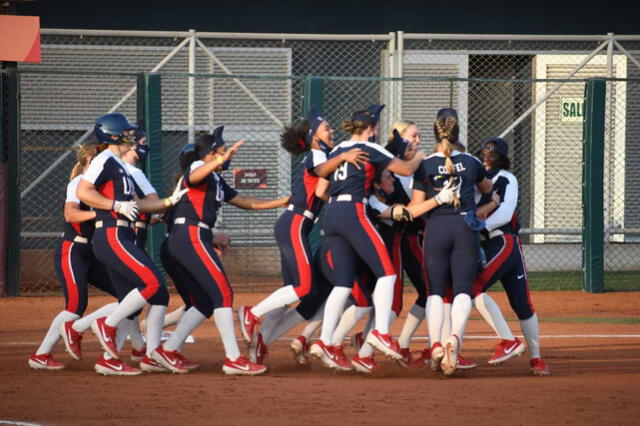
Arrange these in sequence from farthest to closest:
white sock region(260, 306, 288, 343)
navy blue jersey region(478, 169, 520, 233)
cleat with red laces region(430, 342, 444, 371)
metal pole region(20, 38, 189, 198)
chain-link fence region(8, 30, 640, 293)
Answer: chain-link fence region(8, 30, 640, 293) → metal pole region(20, 38, 189, 198) → white sock region(260, 306, 288, 343) → navy blue jersey region(478, 169, 520, 233) → cleat with red laces region(430, 342, 444, 371)

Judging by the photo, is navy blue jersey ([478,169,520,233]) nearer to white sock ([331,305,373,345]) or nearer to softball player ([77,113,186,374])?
white sock ([331,305,373,345])

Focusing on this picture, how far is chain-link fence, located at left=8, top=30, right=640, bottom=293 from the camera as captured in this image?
17.2m

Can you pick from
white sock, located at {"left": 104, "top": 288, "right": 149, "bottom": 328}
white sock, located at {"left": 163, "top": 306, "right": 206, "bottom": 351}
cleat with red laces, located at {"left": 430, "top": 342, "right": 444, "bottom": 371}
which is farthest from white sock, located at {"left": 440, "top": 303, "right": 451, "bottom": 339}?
white sock, located at {"left": 104, "top": 288, "right": 149, "bottom": 328}

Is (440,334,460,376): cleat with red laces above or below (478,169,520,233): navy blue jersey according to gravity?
below

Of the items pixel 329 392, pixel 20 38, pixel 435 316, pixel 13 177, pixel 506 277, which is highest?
pixel 20 38

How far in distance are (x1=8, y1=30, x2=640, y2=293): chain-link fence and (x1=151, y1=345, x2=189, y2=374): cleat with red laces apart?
7248 mm

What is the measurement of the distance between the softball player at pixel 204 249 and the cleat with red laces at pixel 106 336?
1.23 ft

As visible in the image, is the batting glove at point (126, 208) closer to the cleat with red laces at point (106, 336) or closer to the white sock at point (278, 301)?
the cleat with red laces at point (106, 336)

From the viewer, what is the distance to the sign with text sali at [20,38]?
45.3ft

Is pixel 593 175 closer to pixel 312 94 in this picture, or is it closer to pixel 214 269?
pixel 312 94

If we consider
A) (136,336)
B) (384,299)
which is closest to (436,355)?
(384,299)

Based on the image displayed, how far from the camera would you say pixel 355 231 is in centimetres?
886

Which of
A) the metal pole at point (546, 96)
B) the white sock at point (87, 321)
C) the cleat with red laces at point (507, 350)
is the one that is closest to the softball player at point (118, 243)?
the white sock at point (87, 321)

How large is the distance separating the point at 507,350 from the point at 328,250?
5.22 ft
